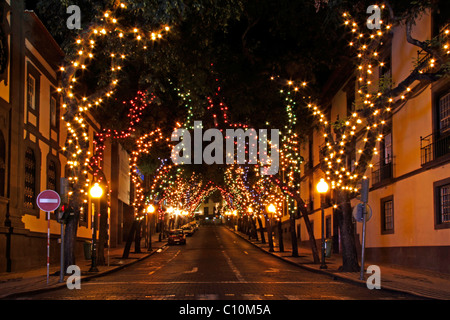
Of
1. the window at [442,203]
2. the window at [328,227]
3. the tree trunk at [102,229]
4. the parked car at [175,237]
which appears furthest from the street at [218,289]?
the parked car at [175,237]

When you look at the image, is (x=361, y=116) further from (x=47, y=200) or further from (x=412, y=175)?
(x=47, y=200)

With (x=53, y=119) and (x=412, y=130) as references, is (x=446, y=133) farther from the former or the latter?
(x=53, y=119)

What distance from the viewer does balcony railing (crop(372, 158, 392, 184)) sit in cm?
2528

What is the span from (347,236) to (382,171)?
23.6 ft

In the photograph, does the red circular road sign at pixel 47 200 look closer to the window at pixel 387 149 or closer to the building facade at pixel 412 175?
the building facade at pixel 412 175

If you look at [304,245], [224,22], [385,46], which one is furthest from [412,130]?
[304,245]

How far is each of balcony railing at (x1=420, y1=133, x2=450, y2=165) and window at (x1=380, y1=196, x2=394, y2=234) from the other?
13.6 ft

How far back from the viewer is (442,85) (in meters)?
19.6

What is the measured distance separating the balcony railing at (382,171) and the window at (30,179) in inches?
616

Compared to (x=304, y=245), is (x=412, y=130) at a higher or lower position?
higher

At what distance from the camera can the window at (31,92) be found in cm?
2280

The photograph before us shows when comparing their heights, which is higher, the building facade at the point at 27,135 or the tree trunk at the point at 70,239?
the building facade at the point at 27,135

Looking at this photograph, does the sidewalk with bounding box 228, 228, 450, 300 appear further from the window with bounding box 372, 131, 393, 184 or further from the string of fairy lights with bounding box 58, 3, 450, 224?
the window with bounding box 372, 131, 393, 184
